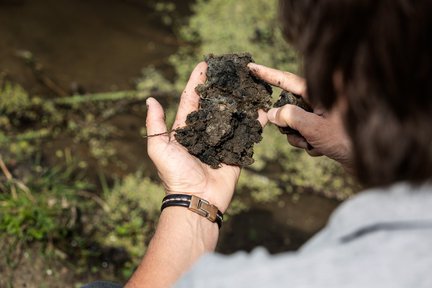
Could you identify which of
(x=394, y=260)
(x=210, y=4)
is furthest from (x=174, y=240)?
(x=210, y=4)

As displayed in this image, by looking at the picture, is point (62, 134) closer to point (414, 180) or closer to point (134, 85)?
point (134, 85)

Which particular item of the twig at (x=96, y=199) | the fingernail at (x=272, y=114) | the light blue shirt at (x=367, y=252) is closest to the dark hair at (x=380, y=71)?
the light blue shirt at (x=367, y=252)

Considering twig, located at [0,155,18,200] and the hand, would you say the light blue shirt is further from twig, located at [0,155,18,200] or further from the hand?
twig, located at [0,155,18,200]

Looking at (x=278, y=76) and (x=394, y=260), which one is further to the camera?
(x=278, y=76)

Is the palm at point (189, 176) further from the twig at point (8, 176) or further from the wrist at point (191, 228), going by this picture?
the twig at point (8, 176)

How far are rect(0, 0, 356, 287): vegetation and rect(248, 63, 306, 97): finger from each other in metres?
0.99

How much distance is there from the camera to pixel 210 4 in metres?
4.00

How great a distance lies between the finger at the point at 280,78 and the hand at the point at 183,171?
393 mm

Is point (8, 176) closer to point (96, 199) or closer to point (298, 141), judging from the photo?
point (96, 199)

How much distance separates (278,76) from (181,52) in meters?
1.64

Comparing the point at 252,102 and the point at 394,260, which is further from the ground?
the point at 252,102

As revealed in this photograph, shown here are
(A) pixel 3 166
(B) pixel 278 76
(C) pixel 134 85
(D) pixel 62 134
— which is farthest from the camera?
(C) pixel 134 85

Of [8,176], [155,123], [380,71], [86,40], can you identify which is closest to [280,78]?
[155,123]

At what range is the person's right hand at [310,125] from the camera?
200 centimetres
